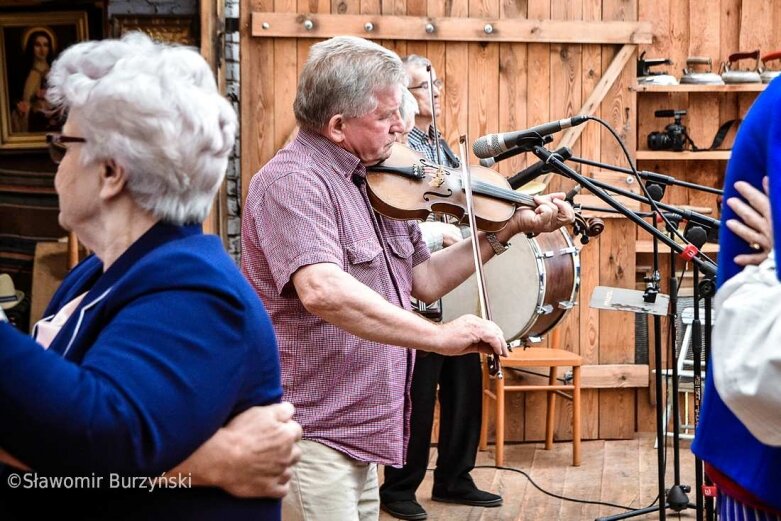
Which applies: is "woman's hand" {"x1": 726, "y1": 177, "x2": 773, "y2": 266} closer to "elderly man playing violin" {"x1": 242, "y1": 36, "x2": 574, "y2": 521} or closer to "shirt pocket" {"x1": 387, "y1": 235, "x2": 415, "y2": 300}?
"elderly man playing violin" {"x1": 242, "y1": 36, "x2": 574, "y2": 521}

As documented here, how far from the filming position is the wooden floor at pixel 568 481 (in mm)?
4742

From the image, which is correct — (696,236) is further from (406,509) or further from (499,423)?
(499,423)

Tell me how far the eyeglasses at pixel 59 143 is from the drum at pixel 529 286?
291 cm

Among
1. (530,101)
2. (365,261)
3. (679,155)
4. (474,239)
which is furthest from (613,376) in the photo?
(365,261)

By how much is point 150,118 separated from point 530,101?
4.51 meters

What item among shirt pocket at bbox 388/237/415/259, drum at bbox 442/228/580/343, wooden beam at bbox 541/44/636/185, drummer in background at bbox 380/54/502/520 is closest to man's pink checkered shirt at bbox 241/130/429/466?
shirt pocket at bbox 388/237/415/259

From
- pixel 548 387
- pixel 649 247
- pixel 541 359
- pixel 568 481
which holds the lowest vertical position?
pixel 568 481

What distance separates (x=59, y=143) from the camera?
157 centimetres

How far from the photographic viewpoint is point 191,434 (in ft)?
4.70

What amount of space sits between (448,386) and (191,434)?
3604 millimetres

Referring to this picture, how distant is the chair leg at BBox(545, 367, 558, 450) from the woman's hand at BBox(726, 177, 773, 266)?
160 inches

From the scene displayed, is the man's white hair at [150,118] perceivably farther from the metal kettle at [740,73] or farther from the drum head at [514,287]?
the metal kettle at [740,73]

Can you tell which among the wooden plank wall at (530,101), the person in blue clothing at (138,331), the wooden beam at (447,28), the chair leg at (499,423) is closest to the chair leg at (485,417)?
the wooden plank wall at (530,101)

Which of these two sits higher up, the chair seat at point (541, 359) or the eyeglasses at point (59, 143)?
the eyeglasses at point (59, 143)
